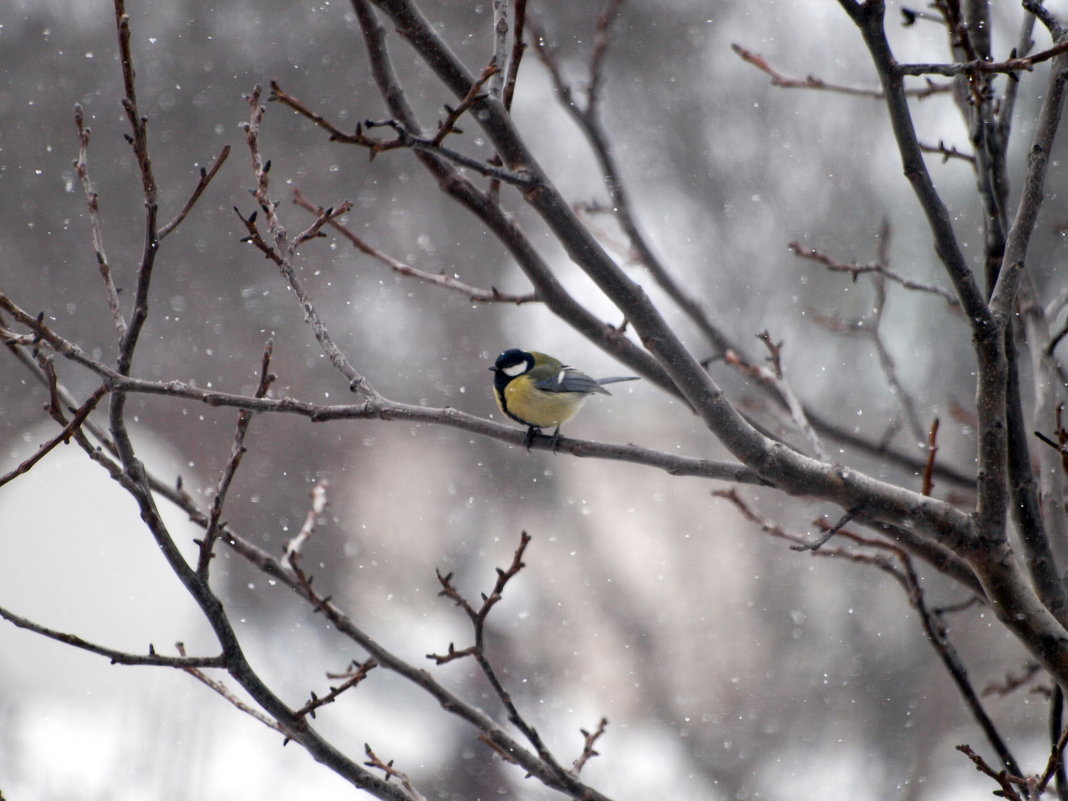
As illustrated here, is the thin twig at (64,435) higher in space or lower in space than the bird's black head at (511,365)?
lower

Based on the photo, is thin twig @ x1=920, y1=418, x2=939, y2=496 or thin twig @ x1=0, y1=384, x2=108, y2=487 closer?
thin twig @ x1=0, y1=384, x2=108, y2=487

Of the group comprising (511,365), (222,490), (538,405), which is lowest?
(222,490)

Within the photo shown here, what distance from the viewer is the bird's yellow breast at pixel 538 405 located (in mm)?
1535

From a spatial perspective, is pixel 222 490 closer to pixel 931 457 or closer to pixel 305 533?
pixel 305 533

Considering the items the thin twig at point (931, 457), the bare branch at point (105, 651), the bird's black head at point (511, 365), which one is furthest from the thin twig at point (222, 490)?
the bird's black head at point (511, 365)

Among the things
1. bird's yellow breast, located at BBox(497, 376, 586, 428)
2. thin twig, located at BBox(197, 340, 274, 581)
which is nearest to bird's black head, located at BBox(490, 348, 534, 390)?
bird's yellow breast, located at BBox(497, 376, 586, 428)

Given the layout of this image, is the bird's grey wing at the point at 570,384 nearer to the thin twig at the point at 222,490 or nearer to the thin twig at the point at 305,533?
the thin twig at the point at 305,533

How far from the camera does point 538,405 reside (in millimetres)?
1531

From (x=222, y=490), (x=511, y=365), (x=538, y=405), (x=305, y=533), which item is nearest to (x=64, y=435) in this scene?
(x=222, y=490)

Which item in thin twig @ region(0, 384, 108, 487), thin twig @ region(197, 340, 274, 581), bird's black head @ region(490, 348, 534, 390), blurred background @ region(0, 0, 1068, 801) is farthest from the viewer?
blurred background @ region(0, 0, 1068, 801)

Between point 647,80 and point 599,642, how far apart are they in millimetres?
2175

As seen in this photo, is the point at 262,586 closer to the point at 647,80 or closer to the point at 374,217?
the point at 374,217

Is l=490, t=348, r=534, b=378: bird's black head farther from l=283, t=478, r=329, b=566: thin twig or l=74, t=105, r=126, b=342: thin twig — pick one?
l=74, t=105, r=126, b=342: thin twig

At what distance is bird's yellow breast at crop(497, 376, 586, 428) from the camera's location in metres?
1.54
